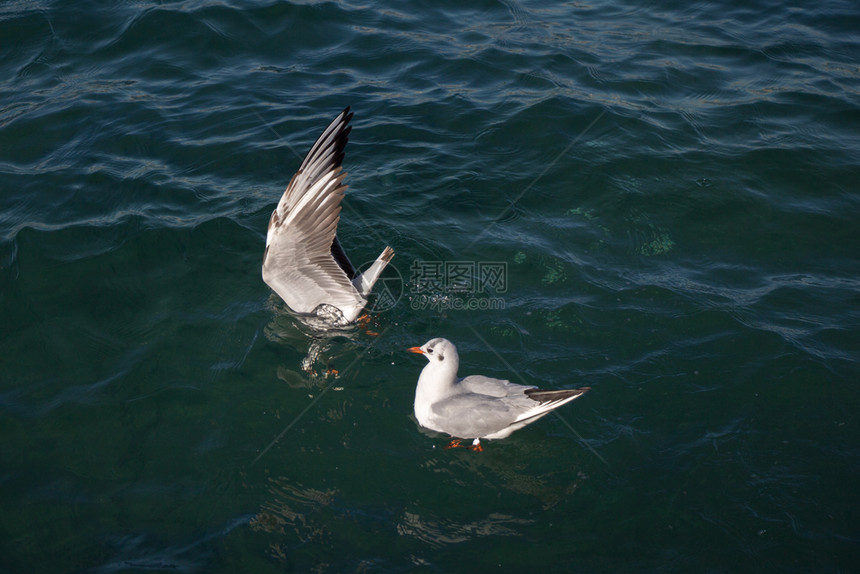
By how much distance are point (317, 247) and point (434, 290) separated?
158 cm

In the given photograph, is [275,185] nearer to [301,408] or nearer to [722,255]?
[301,408]

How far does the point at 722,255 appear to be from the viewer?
796 cm

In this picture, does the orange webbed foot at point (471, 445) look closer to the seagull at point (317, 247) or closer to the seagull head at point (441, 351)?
the seagull head at point (441, 351)

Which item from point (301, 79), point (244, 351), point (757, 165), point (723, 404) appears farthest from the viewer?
point (301, 79)

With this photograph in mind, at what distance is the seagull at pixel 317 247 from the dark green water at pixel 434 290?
16.7 inches

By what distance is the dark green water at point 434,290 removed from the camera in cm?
523

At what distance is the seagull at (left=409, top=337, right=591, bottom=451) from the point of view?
221 inches

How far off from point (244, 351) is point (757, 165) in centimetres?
775

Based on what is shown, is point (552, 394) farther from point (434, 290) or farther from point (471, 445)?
point (434, 290)

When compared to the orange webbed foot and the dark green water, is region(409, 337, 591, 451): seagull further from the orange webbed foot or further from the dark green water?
the dark green water

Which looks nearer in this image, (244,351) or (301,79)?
(244,351)

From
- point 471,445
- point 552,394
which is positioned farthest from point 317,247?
point 552,394

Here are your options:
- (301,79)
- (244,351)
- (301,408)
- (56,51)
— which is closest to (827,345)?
(301,408)

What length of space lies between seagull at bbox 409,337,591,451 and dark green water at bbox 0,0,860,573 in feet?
0.88
